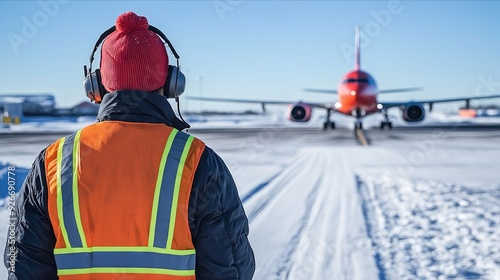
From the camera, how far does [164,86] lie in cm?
173

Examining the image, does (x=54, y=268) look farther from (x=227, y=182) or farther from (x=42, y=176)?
(x=227, y=182)

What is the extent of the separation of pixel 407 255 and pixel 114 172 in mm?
3922

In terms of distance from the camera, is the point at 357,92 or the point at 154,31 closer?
the point at 154,31

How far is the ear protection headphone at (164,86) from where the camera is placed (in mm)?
1734

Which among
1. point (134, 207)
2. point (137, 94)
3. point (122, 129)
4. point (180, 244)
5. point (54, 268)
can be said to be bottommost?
point (54, 268)

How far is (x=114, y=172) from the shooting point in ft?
4.53

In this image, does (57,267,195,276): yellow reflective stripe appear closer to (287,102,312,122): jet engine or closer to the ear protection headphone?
the ear protection headphone

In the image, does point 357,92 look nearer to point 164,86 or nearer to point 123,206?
point 164,86

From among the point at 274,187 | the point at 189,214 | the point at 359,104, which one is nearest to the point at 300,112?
the point at 359,104

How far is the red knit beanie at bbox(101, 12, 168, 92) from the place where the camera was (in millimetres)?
1507

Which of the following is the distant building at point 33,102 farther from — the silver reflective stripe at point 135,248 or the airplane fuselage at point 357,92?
the silver reflective stripe at point 135,248

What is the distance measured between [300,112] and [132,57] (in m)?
25.9

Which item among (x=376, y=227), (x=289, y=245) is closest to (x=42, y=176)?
(x=289, y=245)

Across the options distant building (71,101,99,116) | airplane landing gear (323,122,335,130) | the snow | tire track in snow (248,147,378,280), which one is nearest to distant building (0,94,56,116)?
distant building (71,101,99,116)
